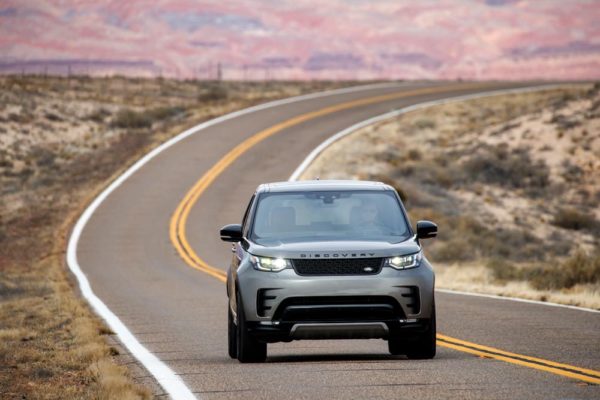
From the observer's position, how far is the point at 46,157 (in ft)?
204

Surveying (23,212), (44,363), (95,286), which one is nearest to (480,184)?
(23,212)

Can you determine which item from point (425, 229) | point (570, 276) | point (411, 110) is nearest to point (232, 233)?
point (425, 229)

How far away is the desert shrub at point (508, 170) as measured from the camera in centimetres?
Answer: 5262

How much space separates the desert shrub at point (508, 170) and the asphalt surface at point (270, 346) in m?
11.7

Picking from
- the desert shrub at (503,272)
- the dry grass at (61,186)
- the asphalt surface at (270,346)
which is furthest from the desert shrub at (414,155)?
the desert shrub at (503,272)

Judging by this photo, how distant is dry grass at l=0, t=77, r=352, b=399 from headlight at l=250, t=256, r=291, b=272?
5.40ft

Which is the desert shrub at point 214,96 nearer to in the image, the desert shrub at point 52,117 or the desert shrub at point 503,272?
the desert shrub at point 52,117

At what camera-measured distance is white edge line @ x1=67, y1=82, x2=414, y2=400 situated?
447 inches

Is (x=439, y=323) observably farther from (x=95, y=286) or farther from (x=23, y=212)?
(x=23, y=212)

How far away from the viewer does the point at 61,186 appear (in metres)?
54.3

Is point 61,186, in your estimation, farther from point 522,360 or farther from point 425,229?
point 522,360

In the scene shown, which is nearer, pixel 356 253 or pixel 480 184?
pixel 356 253

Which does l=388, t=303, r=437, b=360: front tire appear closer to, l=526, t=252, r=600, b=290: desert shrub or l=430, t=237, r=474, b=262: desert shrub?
l=526, t=252, r=600, b=290: desert shrub

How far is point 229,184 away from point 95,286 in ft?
67.1
